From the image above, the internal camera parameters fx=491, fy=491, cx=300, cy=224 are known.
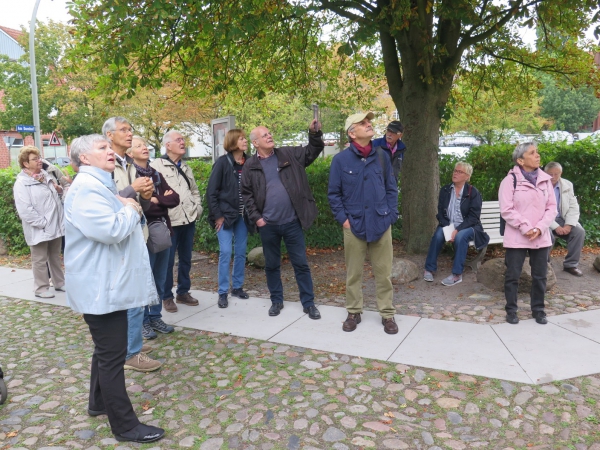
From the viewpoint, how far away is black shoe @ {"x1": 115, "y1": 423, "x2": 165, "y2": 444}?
3.13 m

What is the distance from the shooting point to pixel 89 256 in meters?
3.00

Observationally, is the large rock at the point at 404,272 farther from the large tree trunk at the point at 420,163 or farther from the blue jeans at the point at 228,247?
the blue jeans at the point at 228,247

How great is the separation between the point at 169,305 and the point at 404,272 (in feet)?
10.1

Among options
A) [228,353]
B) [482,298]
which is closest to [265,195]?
[228,353]

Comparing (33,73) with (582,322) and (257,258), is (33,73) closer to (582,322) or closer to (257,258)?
(257,258)

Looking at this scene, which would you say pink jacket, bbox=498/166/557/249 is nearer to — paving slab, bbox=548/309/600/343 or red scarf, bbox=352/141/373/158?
paving slab, bbox=548/309/600/343

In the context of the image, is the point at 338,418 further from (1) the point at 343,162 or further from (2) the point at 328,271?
(2) the point at 328,271

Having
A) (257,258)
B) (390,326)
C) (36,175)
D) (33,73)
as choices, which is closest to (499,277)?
(390,326)

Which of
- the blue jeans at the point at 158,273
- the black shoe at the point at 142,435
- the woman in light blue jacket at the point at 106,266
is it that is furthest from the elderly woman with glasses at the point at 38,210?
the black shoe at the point at 142,435

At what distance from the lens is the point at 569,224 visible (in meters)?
6.93

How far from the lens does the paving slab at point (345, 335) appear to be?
4477 mm

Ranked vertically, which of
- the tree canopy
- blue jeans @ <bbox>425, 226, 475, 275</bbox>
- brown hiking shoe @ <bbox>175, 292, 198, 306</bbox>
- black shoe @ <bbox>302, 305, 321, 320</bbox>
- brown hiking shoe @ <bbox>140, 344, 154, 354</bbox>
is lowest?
brown hiking shoe @ <bbox>140, 344, 154, 354</bbox>

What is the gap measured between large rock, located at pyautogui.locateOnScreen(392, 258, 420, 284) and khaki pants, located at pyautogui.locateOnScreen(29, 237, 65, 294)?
183 inches

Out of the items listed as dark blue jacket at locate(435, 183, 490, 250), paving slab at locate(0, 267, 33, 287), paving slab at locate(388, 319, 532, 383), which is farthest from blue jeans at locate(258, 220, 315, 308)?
paving slab at locate(0, 267, 33, 287)
